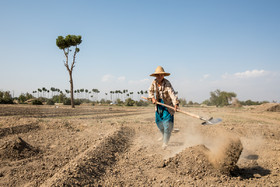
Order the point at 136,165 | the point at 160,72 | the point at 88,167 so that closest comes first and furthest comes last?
the point at 88,167, the point at 136,165, the point at 160,72

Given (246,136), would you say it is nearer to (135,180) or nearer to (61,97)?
(135,180)

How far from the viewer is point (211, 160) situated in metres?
3.64

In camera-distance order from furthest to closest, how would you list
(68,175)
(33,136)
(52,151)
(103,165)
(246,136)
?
(246,136), (33,136), (52,151), (103,165), (68,175)

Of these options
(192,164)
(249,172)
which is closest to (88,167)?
(192,164)

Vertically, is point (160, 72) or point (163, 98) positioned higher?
point (160, 72)

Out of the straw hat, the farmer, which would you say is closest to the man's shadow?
the farmer

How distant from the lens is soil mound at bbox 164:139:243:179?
11.4 ft

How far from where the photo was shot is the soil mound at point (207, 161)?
3477mm

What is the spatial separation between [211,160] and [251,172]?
84 centimetres

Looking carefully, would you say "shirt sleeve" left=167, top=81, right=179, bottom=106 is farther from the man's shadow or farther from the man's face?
the man's shadow

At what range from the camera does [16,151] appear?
14.5ft

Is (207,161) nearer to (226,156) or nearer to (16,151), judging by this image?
(226,156)

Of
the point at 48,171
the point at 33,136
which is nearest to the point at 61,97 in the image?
the point at 33,136

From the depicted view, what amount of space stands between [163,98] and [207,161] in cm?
227
